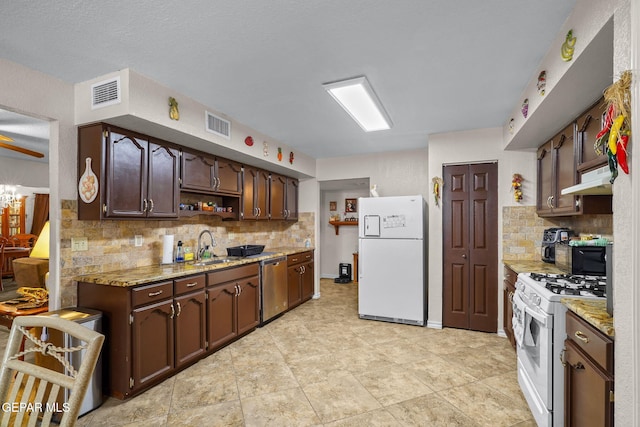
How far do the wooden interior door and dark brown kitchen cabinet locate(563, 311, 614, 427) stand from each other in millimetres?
2124

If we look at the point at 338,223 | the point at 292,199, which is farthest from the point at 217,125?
the point at 338,223

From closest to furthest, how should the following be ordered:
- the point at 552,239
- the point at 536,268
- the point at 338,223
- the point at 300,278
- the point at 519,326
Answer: the point at 519,326, the point at 536,268, the point at 552,239, the point at 300,278, the point at 338,223

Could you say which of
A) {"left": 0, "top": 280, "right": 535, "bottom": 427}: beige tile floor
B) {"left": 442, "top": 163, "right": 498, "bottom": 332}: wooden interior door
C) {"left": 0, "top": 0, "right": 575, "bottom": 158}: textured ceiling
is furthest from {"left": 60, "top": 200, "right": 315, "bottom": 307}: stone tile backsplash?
{"left": 442, "top": 163, "right": 498, "bottom": 332}: wooden interior door

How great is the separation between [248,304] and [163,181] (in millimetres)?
1648

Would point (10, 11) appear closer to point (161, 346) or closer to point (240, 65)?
point (240, 65)

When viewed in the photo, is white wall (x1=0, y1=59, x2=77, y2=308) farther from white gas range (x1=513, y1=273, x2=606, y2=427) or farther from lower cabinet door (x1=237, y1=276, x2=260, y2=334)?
white gas range (x1=513, y1=273, x2=606, y2=427)

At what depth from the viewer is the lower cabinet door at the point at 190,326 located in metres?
2.67

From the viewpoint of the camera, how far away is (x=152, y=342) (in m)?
2.44

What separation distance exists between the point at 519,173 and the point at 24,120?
541 cm

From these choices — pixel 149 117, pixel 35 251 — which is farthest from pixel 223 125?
pixel 35 251

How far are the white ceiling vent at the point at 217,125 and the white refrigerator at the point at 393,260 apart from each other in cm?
196

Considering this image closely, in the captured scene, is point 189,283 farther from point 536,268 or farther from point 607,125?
point 536,268

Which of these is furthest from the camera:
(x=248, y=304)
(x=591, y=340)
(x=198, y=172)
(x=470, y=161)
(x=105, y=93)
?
(x=470, y=161)

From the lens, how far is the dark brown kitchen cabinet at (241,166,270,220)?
13.5ft
